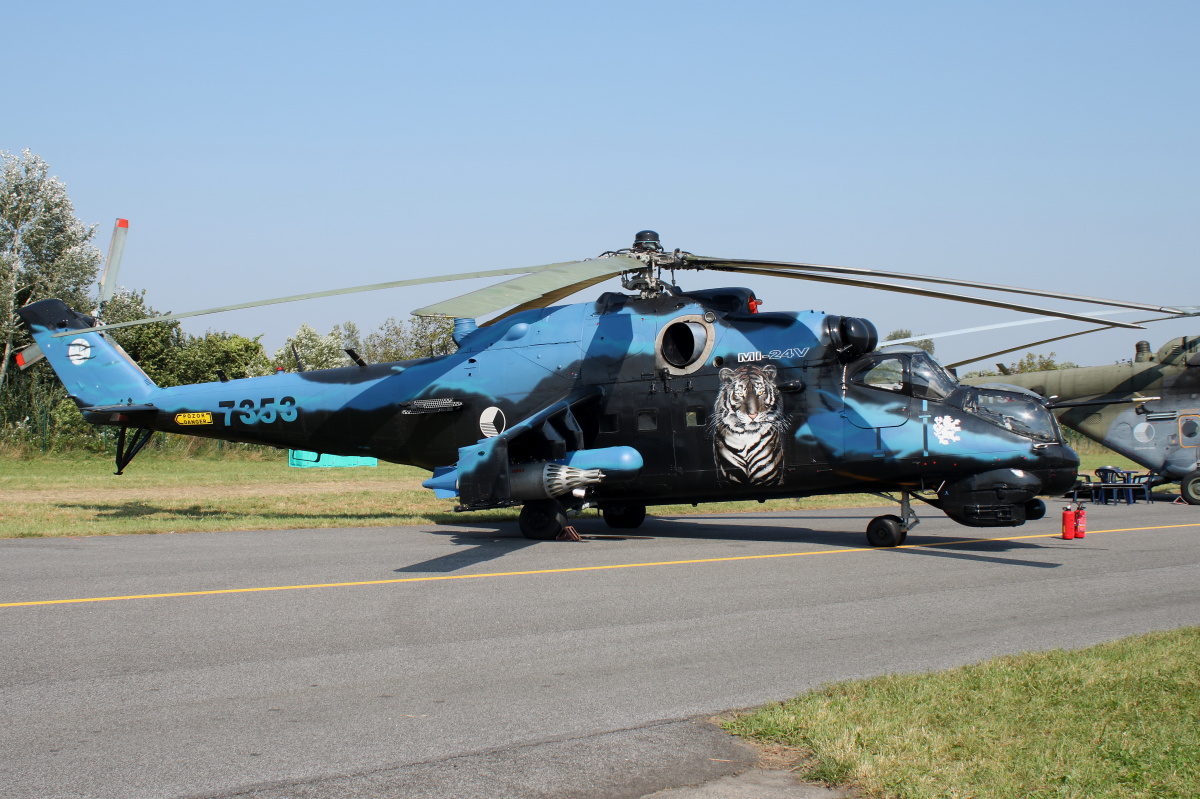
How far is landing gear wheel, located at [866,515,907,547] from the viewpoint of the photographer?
41.9 ft

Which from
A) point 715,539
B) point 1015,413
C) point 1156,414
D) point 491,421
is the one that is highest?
point 1156,414

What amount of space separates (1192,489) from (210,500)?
22354mm

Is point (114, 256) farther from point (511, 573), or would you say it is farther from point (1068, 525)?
point (1068, 525)

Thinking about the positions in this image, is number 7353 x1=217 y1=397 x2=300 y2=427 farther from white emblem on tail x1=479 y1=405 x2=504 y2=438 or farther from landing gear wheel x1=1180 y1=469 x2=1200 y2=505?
landing gear wheel x1=1180 y1=469 x2=1200 y2=505

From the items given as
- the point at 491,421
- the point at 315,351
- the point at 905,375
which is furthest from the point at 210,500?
the point at 315,351

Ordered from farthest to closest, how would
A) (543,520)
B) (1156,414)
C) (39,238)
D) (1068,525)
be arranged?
(39,238)
(1156,414)
(1068,525)
(543,520)

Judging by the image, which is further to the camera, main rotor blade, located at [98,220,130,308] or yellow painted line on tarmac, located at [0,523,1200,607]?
main rotor blade, located at [98,220,130,308]

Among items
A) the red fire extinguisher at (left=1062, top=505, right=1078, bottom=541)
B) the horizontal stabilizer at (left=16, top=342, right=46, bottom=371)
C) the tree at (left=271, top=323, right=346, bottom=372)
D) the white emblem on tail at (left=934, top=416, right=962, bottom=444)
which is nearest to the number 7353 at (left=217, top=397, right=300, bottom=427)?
the horizontal stabilizer at (left=16, top=342, right=46, bottom=371)

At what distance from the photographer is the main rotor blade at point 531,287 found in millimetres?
8727

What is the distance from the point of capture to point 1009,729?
15.0 ft

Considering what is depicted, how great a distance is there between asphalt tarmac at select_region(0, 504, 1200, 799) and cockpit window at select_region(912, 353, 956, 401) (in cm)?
214

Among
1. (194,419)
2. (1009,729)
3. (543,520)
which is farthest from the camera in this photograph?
(194,419)

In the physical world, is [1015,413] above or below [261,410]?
above

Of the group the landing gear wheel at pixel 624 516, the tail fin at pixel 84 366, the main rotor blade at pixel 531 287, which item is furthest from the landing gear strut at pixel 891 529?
the tail fin at pixel 84 366
